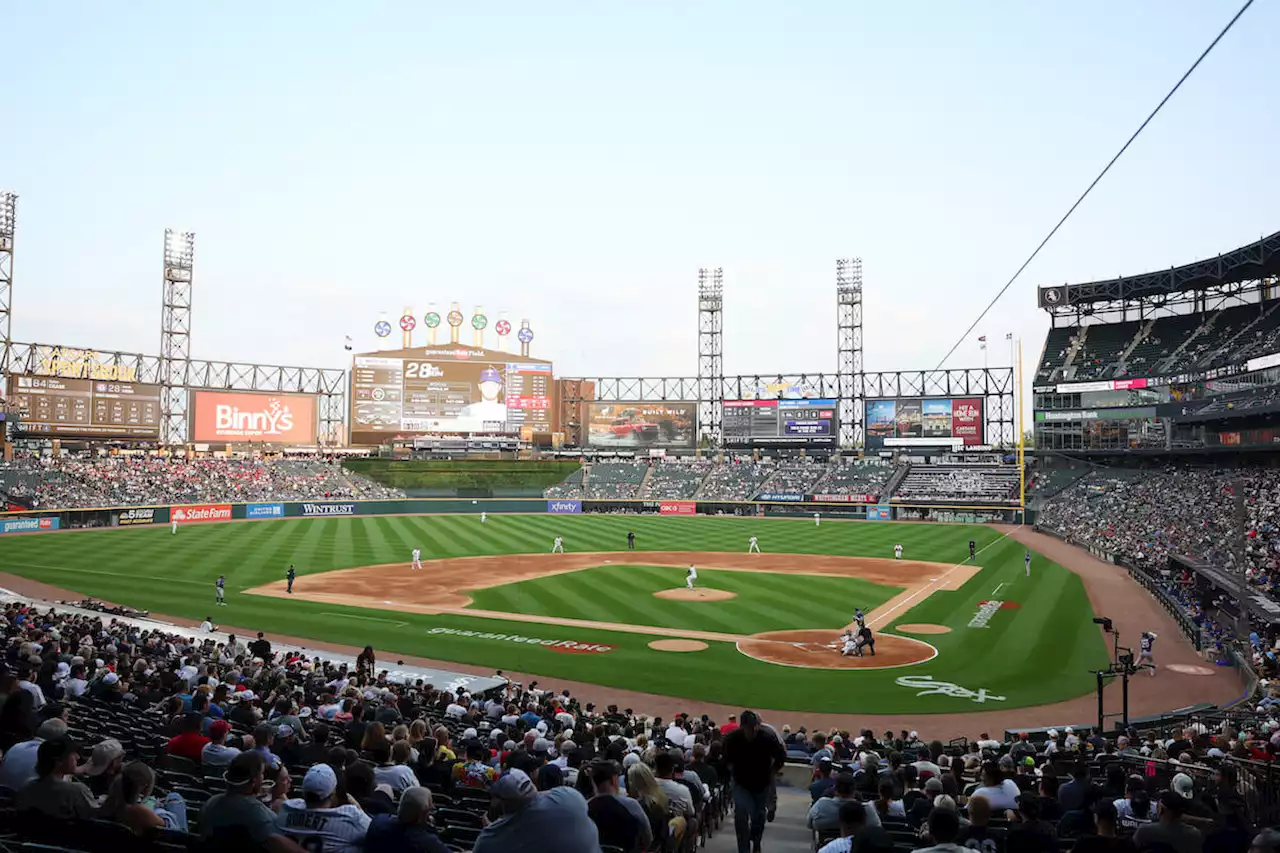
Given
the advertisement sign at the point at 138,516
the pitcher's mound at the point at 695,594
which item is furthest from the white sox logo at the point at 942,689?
the advertisement sign at the point at 138,516

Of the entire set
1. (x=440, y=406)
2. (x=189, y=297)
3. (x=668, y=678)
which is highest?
(x=189, y=297)

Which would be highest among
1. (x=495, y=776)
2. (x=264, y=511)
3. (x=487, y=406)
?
(x=487, y=406)

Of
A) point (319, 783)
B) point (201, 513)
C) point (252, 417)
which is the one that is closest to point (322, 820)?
point (319, 783)

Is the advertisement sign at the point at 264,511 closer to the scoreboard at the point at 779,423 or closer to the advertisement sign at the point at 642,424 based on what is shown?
the advertisement sign at the point at 642,424

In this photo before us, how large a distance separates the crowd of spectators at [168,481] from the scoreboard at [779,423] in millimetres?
34611

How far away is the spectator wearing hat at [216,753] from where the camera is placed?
7.96m

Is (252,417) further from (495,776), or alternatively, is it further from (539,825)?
(539,825)

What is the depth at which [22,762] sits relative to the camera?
6402 millimetres

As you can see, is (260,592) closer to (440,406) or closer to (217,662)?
(217,662)

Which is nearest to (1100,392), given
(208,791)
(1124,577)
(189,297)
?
(1124,577)

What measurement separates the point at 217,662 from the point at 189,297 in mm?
72771

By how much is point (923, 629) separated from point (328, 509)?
5549 centimetres

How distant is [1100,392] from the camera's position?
63.3m

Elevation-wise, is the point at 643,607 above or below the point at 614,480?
below
